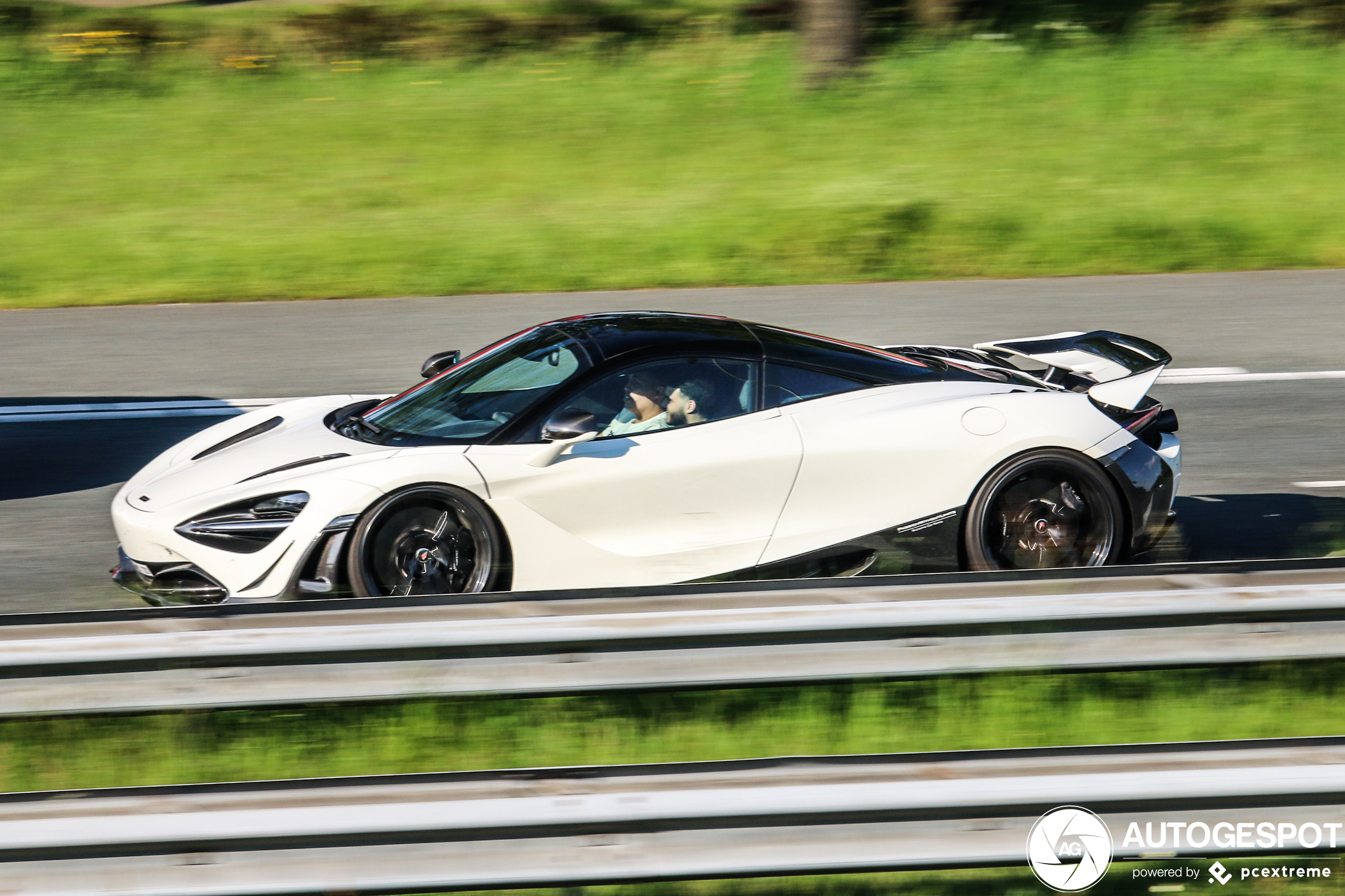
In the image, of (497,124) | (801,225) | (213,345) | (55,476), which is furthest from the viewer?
(497,124)

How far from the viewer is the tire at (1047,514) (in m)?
5.31

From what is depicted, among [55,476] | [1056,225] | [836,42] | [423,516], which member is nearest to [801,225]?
[1056,225]

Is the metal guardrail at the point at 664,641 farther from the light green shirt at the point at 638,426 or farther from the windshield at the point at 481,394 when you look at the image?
the windshield at the point at 481,394

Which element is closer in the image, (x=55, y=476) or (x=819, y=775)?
(x=819, y=775)

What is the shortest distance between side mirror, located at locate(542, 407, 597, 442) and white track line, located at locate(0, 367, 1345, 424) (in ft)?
14.1

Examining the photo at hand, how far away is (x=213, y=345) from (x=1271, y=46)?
14661 mm

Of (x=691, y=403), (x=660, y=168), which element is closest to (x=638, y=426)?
(x=691, y=403)

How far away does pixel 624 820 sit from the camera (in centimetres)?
300

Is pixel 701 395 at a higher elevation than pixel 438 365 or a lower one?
lower

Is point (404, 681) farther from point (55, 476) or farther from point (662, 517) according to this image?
point (55, 476)

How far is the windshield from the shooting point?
534cm

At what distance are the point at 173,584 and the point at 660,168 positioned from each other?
422 inches

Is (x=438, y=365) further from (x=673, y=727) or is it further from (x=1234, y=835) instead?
(x=1234, y=835)

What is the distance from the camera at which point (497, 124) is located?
16.6 metres
